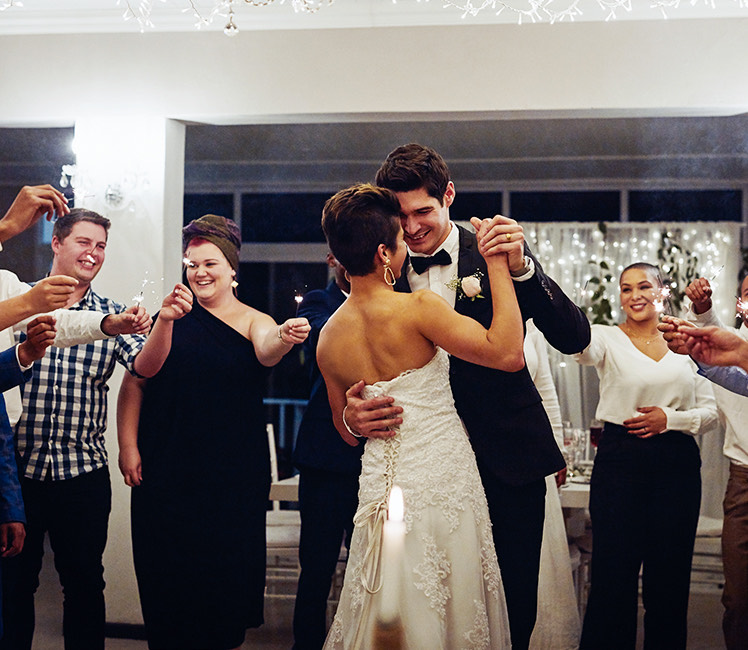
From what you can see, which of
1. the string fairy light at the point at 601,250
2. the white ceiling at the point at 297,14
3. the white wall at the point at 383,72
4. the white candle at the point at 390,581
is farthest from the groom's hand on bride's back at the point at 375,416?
the string fairy light at the point at 601,250

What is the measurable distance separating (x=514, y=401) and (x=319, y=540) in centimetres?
112

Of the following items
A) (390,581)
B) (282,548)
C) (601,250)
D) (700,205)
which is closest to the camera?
(390,581)

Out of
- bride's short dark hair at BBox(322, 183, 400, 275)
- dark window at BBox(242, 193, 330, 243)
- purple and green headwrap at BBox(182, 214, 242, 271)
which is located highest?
dark window at BBox(242, 193, 330, 243)

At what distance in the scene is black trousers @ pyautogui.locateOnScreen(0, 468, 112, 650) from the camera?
300 cm

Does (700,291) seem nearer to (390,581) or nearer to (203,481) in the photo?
(390,581)

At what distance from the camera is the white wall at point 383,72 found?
385 cm

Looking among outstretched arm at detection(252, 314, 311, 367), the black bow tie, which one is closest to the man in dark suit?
outstretched arm at detection(252, 314, 311, 367)

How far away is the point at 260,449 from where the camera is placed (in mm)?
3049

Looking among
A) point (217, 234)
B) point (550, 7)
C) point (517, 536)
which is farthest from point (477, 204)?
point (517, 536)

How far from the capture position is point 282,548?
14.2 ft

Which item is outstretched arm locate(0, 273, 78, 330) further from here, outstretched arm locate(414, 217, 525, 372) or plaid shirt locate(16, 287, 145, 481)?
outstretched arm locate(414, 217, 525, 372)

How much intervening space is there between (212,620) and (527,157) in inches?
179

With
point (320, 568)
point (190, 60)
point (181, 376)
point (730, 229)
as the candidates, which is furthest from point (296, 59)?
point (730, 229)

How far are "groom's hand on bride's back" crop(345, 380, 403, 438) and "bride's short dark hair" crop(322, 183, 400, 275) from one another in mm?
337
